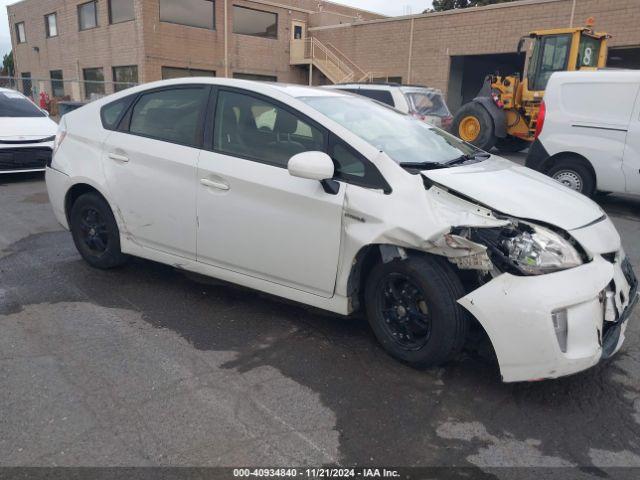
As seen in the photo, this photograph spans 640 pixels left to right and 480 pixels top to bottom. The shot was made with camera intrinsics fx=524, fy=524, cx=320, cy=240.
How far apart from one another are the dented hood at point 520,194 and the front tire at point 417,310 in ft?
1.50

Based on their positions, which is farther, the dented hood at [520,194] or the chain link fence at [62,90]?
the chain link fence at [62,90]

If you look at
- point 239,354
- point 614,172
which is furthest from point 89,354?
point 614,172

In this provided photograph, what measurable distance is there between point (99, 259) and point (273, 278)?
1888 mm

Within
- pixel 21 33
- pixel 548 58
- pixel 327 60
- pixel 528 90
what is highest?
pixel 21 33

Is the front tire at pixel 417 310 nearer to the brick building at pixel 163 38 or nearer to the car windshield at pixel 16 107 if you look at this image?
the car windshield at pixel 16 107

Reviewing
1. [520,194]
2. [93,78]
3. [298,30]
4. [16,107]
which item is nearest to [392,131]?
[520,194]

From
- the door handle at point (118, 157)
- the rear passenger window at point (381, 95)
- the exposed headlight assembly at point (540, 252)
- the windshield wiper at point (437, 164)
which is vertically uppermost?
the rear passenger window at point (381, 95)

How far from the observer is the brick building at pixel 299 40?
2223 centimetres

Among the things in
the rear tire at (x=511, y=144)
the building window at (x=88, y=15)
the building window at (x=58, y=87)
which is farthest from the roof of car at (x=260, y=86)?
the building window at (x=58, y=87)

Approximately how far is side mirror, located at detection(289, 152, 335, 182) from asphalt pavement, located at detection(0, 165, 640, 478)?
1135 mm

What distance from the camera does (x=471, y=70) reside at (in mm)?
27750

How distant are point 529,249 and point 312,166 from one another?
128 cm

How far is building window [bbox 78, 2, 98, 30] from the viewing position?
27522 millimetres

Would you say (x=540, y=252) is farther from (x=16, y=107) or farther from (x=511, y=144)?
(x=511, y=144)
